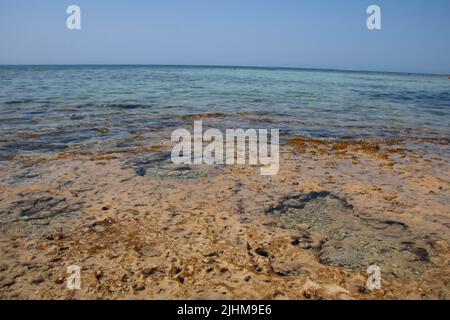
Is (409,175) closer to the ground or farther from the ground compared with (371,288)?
farther from the ground

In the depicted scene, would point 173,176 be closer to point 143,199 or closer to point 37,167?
point 143,199

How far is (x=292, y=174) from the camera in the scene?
4109mm

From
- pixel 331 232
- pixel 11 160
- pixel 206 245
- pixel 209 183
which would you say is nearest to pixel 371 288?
pixel 331 232

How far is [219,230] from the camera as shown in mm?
2699

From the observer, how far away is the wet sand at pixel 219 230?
2.06 metres

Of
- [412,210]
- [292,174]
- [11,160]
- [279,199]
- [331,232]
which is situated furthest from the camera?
[11,160]

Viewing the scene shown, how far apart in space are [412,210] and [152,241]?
8.14ft

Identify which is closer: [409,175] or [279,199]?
[279,199]

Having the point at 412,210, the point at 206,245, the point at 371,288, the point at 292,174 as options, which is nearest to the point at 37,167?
the point at 206,245

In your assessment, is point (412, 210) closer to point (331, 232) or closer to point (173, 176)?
point (331, 232)

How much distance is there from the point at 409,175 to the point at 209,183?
263cm

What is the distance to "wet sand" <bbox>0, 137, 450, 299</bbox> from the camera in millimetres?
2059

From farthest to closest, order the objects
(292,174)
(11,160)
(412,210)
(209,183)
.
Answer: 1. (11,160)
2. (292,174)
3. (209,183)
4. (412,210)
